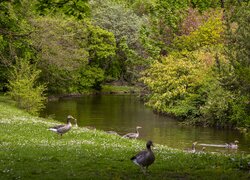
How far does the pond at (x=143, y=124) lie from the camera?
118 feet

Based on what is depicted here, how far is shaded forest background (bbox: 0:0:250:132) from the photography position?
22.3m

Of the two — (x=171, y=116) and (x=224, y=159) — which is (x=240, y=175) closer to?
(x=224, y=159)

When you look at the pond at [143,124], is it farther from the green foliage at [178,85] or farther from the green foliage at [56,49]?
the green foliage at [56,49]

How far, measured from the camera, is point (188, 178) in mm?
13281

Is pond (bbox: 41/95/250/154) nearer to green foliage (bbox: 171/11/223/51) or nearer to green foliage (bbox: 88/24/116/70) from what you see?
green foliage (bbox: 171/11/223/51)

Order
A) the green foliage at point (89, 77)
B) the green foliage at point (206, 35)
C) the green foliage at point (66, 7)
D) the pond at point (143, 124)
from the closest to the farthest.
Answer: the green foliage at point (66, 7), the pond at point (143, 124), the green foliage at point (206, 35), the green foliage at point (89, 77)

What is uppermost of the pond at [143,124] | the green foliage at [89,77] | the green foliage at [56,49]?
the green foliage at [56,49]

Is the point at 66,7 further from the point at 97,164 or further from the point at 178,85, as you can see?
the point at 178,85

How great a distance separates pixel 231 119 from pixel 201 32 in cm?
1830

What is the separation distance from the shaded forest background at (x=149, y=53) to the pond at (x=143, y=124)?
6.20 feet

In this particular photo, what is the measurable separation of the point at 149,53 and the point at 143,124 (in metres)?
7.01

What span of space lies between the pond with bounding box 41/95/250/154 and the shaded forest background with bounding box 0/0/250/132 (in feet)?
6.20

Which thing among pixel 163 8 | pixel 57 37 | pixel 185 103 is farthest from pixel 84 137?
pixel 57 37

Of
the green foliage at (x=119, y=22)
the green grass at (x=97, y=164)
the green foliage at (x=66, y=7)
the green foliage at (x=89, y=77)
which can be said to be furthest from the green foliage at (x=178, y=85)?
the green foliage at (x=66, y=7)
